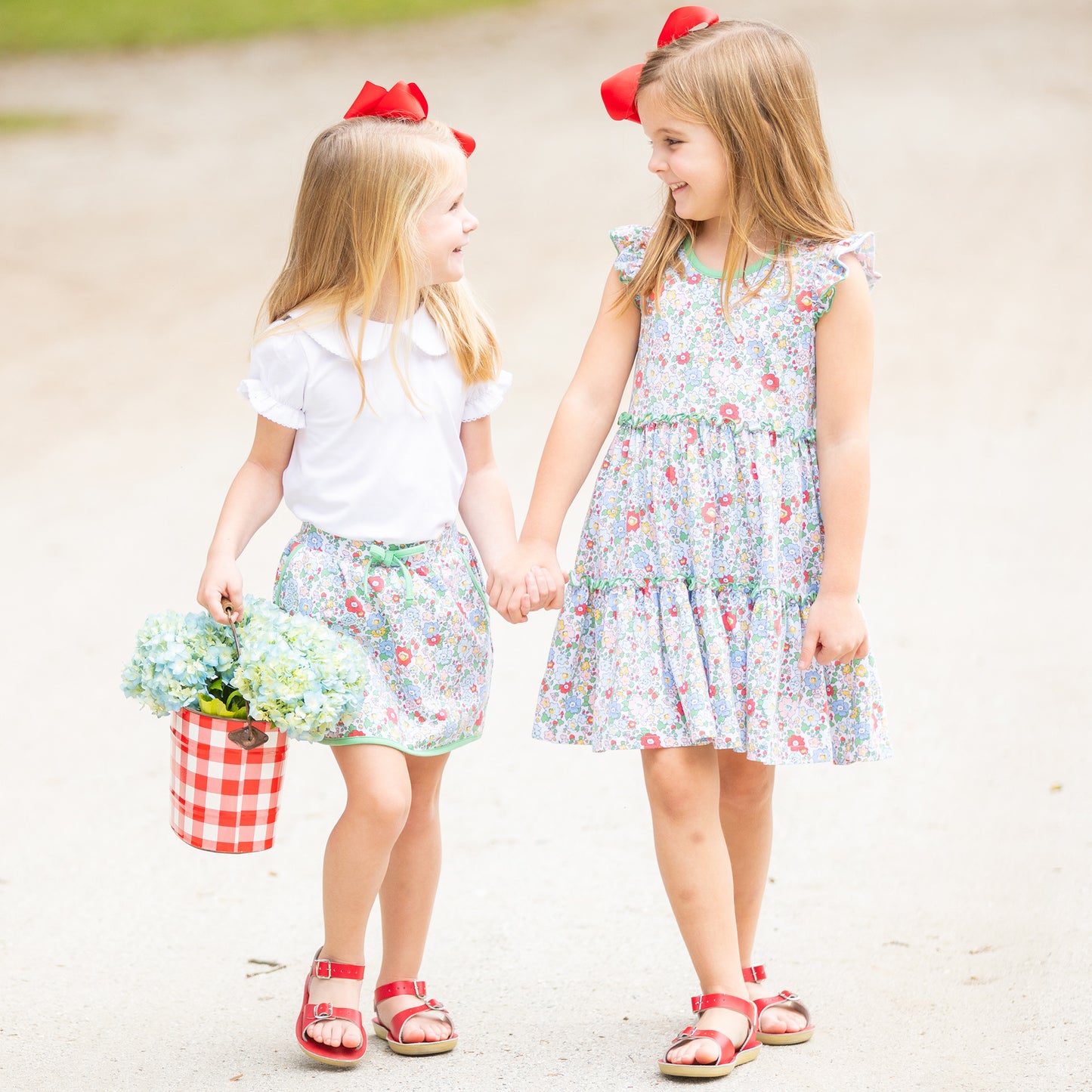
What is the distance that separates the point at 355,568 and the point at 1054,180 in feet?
34.9

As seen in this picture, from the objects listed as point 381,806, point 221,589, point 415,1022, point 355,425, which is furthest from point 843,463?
point 415,1022

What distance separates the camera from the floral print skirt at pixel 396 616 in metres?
2.52

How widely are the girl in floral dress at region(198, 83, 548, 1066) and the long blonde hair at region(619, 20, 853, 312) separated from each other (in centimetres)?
42

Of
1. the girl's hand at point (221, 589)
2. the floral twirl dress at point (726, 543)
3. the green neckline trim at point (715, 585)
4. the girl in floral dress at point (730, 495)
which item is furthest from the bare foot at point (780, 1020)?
the girl's hand at point (221, 589)

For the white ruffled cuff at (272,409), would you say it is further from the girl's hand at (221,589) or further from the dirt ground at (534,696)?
the dirt ground at (534,696)

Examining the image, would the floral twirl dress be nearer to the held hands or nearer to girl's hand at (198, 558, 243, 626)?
the held hands

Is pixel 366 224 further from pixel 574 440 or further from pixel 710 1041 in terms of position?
pixel 710 1041

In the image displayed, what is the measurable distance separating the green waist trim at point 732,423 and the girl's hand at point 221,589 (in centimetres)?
73

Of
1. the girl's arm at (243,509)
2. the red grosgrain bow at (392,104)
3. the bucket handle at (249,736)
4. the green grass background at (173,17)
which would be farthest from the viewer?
the green grass background at (173,17)

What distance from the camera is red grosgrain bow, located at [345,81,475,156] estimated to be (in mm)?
2574

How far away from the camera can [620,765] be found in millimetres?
4203

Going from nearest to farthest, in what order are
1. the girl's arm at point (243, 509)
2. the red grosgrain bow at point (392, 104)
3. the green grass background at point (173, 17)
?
the girl's arm at point (243, 509), the red grosgrain bow at point (392, 104), the green grass background at point (173, 17)

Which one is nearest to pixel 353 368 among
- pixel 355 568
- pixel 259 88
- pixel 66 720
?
pixel 355 568

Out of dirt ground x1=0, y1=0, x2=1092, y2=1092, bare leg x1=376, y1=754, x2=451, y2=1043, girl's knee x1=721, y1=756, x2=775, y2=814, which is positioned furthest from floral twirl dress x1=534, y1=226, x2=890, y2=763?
dirt ground x1=0, y1=0, x2=1092, y2=1092
